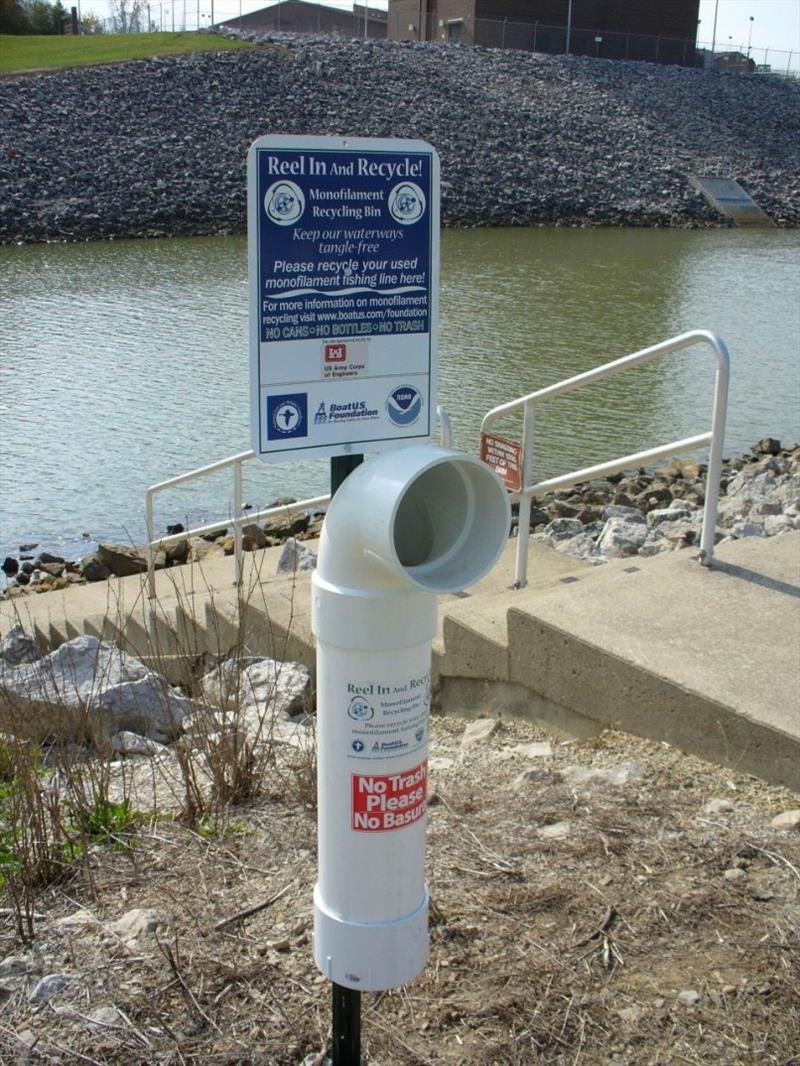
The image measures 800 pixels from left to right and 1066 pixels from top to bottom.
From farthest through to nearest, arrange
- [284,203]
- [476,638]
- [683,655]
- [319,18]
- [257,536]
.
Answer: [319,18] < [257,536] < [476,638] < [683,655] < [284,203]

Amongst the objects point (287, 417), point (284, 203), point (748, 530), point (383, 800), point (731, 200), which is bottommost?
point (748, 530)

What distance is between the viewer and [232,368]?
58.6 feet

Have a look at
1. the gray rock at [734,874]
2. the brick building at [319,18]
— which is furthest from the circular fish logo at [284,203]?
the brick building at [319,18]

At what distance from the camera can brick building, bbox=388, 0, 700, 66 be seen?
61.6m

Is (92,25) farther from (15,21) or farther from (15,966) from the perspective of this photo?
(15,966)

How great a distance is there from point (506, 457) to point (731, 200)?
143 ft

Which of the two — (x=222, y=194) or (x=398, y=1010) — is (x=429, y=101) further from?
(x=398, y=1010)

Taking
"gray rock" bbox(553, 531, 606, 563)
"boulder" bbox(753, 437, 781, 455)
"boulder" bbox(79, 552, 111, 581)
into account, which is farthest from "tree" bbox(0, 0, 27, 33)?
"gray rock" bbox(553, 531, 606, 563)

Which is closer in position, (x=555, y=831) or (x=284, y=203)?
(x=284, y=203)

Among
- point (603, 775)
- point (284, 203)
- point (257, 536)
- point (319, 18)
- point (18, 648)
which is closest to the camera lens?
point (284, 203)

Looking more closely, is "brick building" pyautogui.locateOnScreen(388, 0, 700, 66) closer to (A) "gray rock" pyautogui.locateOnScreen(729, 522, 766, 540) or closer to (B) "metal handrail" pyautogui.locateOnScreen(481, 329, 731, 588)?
(A) "gray rock" pyautogui.locateOnScreen(729, 522, 766, 540)

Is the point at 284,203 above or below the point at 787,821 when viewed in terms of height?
above

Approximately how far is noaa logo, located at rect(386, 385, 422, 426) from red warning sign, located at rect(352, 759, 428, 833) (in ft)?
2.32

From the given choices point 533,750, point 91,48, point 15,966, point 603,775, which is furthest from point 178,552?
point 91,48
